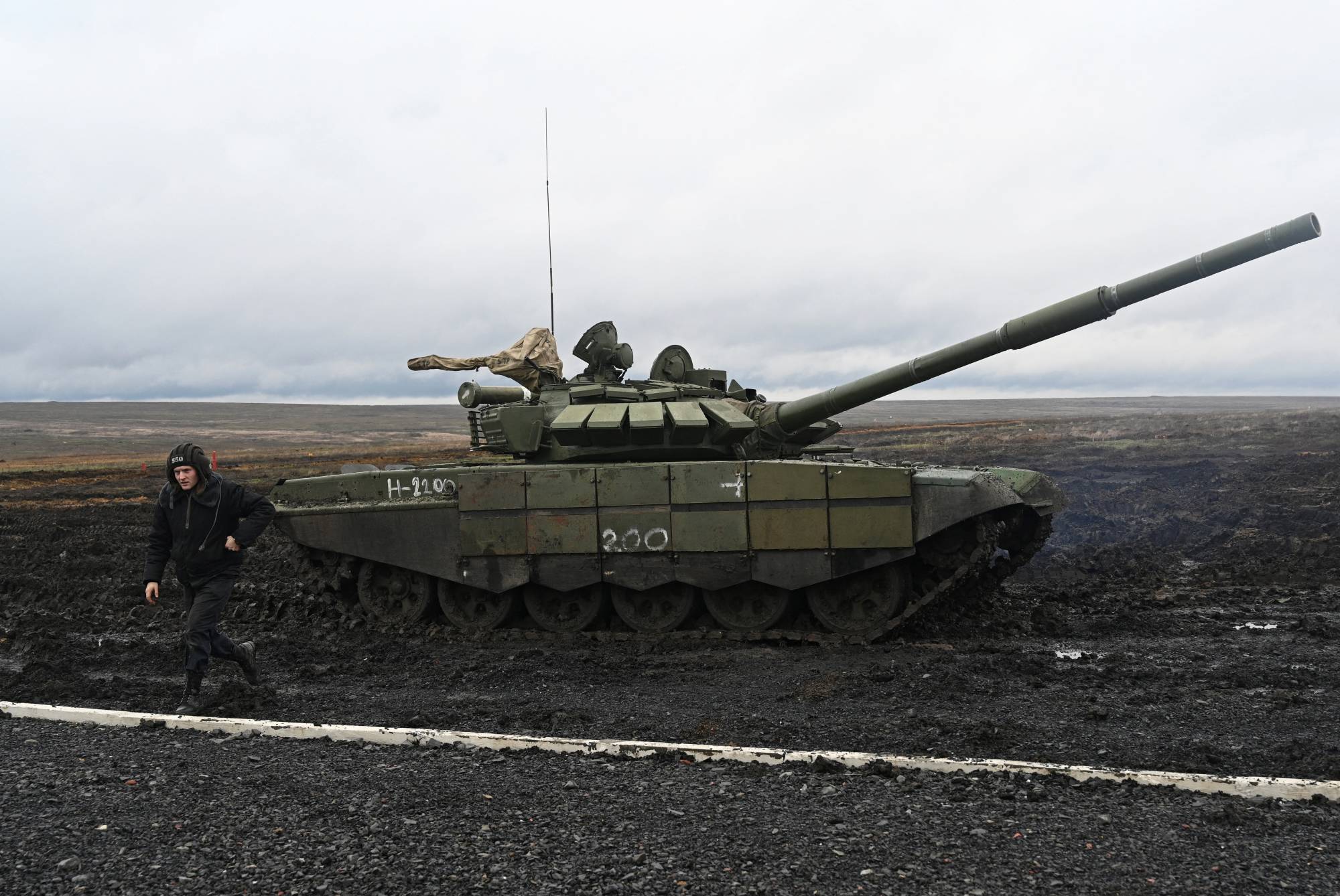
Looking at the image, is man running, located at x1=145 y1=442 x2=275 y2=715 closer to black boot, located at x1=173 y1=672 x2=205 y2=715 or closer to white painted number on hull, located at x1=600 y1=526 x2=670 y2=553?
black boot, located at x1=173 y1=672 x2=205 y2=715

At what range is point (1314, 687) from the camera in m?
8.00

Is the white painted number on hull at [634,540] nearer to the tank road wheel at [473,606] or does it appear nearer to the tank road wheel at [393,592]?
the tank road wheel at [473,606]

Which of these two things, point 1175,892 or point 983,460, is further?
point 983,460

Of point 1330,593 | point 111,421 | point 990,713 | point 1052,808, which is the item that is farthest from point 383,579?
point 111,421

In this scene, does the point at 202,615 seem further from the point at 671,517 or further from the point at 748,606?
the point at 748,606

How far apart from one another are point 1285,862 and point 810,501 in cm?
628

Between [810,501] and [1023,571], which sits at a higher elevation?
[810,501]

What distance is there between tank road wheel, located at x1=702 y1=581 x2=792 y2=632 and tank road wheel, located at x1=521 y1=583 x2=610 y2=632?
1.13 metres

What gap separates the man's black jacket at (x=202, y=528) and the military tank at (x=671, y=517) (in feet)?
11.5

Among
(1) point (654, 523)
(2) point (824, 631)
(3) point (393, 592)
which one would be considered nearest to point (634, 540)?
(1) point (654, 523)

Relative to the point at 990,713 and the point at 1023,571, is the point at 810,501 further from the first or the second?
the point at 1023,571

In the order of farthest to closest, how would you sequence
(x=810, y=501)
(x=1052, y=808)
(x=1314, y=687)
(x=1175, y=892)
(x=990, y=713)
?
(x=810, y=501) → (x=1314, y=687) → (x=990, y=713) → (x=1052, y=808) → (x=1175, y=892)

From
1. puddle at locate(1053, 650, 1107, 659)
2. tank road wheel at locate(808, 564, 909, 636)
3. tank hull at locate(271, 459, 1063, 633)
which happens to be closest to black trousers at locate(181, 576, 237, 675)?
tank hull at locate(271, 459, 1063, 633)

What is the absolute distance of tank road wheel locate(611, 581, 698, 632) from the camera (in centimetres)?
1118
